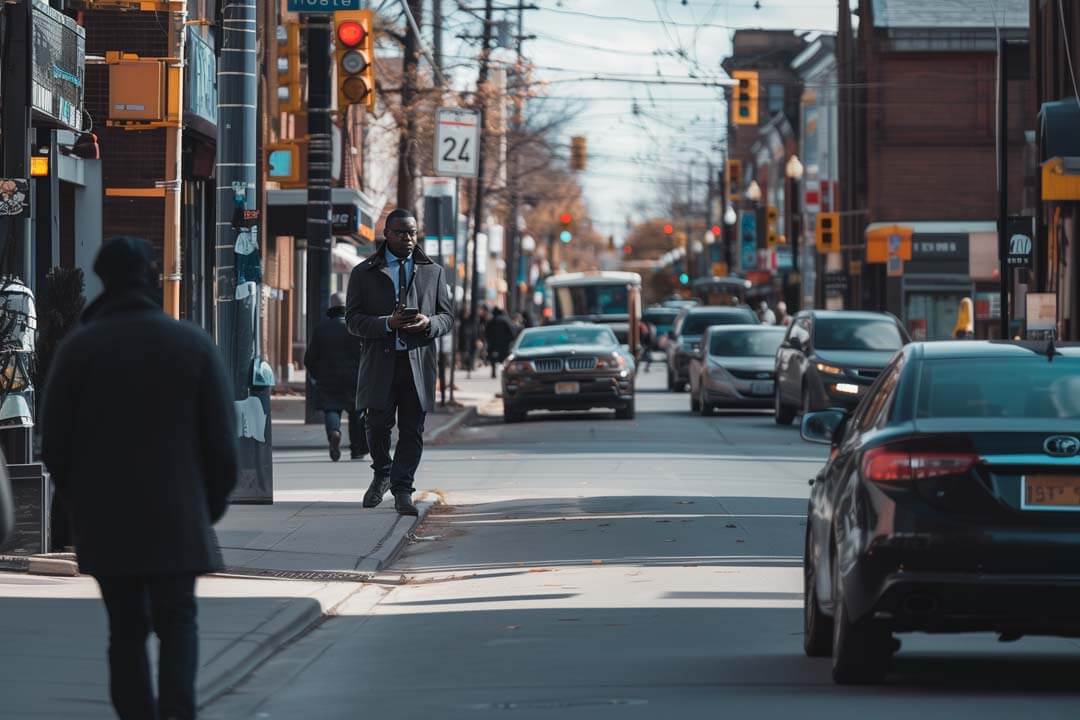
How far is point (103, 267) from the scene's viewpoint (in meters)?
6.75

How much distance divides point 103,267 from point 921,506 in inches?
125

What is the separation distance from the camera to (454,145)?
30703 millimetres

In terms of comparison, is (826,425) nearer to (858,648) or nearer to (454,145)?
(858,648)

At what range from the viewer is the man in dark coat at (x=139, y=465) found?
21.4ft

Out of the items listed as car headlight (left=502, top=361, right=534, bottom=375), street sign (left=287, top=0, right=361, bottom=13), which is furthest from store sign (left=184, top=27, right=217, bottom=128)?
car headlight (left=502, top=361, right=534, bottom=375)

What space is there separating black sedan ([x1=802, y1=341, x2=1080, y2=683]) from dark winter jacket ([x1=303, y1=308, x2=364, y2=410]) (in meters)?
14.0

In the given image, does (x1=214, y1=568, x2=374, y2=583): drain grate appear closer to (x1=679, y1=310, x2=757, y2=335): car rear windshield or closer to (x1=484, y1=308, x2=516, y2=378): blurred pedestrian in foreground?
(x1=679, y1=310, x2=757, y2=335): car rear windshield

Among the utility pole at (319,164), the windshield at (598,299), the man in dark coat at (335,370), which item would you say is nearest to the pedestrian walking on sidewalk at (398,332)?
the man in dark coat at (335,370)

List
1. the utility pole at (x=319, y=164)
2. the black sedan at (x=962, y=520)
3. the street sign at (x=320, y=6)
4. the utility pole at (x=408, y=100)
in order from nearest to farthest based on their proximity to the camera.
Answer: the black sedan at (x=962, y=520)
the street sign at (x=320, y=6)
the utility pole at (x=319, y=164)
the utility pole at (x=408, y=100)

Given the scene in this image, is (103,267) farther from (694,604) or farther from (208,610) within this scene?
(694,604)

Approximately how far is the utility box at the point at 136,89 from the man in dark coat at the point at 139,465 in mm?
14637

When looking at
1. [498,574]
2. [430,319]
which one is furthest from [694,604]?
[430,319]

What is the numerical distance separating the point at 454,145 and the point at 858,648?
22804mm

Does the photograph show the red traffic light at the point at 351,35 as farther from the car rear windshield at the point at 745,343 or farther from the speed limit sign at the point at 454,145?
the car rear windshield at the point at 745,343
